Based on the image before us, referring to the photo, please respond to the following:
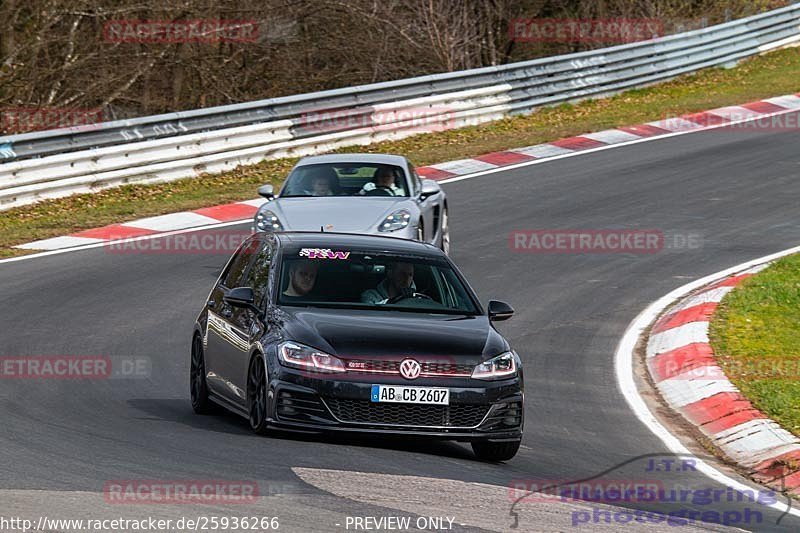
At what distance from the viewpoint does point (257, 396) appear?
918cm

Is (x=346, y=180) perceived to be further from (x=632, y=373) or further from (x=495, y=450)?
(x=495, y=450)

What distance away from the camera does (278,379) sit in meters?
8.80

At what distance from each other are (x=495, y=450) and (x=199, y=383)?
2525 mm

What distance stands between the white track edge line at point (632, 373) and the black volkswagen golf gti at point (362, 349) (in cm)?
138

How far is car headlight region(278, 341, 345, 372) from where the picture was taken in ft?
28.7

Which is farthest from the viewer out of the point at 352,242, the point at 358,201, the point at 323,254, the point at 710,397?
the point at 358,201

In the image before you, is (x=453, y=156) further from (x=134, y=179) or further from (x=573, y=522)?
(x=573, y=522)

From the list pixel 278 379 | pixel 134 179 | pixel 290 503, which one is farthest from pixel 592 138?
pixel 290 503

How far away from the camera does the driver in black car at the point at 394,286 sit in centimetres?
976

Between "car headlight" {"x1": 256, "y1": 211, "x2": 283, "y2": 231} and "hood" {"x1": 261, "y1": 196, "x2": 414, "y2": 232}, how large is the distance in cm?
5

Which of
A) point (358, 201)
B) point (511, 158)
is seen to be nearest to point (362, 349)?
point (358, 201)

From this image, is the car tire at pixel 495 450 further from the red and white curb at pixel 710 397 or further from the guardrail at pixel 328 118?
the guardrail at pixel 328 118

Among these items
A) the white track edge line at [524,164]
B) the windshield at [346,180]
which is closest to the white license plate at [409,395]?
the windshield at [346,180]

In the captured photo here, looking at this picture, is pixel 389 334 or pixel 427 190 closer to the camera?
pixel 389 334
